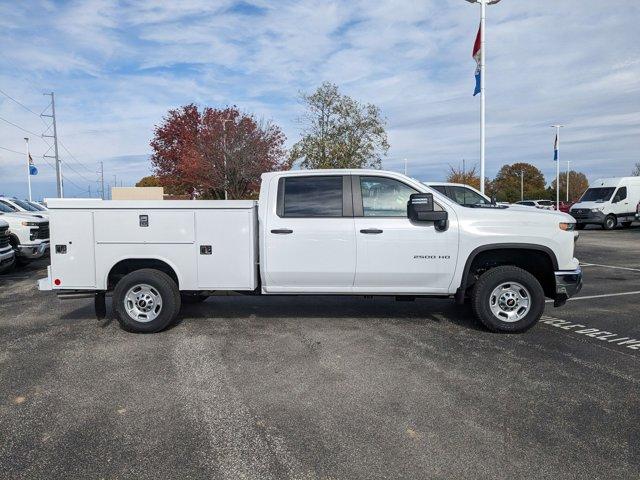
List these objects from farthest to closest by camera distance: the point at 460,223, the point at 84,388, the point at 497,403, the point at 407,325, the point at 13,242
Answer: the point at 13,242 < the point at 407,325 < the point at 460,223 < the point at 84,388 < the point at 497,403

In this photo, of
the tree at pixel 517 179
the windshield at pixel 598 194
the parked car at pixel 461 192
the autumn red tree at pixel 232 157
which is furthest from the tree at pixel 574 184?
the parked car at pixel 461 192

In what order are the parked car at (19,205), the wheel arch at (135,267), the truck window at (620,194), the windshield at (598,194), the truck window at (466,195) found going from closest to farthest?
the wheel arch at (135,267), the truck window at (466,195), the parked car at (19,205), the truck window at (620,194), the windshield at (598,194)

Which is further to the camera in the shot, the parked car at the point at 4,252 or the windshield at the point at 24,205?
the windshield at the point at 24,205

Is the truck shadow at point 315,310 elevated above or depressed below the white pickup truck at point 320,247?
below

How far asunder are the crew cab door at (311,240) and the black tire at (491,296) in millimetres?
1546

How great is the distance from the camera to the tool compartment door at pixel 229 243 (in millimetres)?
6109

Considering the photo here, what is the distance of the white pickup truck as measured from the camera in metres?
6.02

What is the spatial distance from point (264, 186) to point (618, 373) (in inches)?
168

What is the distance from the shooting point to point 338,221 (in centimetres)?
610

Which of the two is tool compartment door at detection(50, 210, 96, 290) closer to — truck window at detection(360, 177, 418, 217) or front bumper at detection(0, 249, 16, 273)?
truck window at detection(360, 177, 418, 217)

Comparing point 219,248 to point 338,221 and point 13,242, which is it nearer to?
point 338,221

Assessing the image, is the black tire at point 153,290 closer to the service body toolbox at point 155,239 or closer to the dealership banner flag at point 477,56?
the service body toolbox at point 155,239

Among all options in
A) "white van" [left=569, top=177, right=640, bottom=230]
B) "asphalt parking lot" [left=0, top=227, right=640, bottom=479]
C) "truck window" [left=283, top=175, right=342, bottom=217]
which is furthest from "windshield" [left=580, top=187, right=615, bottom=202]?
"truck window" [left=283, top=175, right=342, bottom=217]

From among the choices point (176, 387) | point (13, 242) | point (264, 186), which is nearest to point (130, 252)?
point (264, 186)
